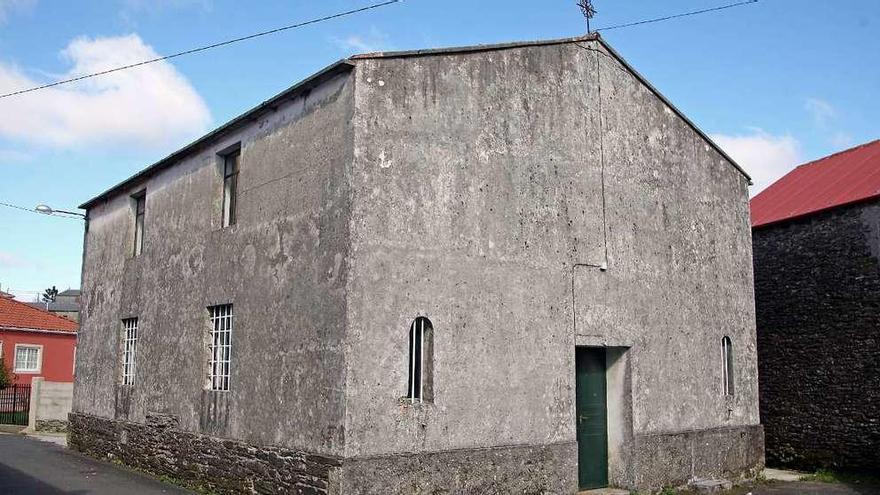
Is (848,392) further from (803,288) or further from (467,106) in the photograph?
(467,106)

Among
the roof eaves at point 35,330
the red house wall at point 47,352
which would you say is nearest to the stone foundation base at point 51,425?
the red house wall at point 47,352

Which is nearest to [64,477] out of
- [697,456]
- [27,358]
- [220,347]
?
[220,347]

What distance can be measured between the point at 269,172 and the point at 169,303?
12.5 feet

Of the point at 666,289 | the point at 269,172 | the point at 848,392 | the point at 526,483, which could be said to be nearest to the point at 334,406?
the point at 526,483

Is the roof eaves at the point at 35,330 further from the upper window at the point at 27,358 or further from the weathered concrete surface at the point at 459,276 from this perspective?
the weathered concrete surface at the point at 459,276

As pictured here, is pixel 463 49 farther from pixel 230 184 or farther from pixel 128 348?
pixel 128 348

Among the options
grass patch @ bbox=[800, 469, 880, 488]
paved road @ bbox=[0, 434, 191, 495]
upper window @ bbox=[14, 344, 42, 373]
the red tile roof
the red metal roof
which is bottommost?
grass patch @ bbox=[800, 469, 880, 488]

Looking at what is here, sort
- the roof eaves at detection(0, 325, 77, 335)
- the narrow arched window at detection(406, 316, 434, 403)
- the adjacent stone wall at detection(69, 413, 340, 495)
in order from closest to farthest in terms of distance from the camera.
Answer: the adjacent stone wall at detection(69, 413, 340, 495), the narrow arched window at detection(406, 316, 434, 403), the roof eaves at detection(0, 325, 77, 335)

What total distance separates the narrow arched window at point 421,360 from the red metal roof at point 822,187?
9727 millimetres

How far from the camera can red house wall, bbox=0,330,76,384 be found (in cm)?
3128

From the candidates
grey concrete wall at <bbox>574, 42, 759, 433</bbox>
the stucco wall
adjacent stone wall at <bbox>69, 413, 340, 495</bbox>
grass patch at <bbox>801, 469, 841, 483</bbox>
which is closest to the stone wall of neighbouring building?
grass patch at <bbox>801, 469, 841, 483</bbox>

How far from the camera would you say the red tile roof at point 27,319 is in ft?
104

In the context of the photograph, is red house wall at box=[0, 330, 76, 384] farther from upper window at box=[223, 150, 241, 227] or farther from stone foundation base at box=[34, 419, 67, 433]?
upper window at box=[223, 150, 241, 227]

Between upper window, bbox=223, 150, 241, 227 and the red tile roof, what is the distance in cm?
2391
